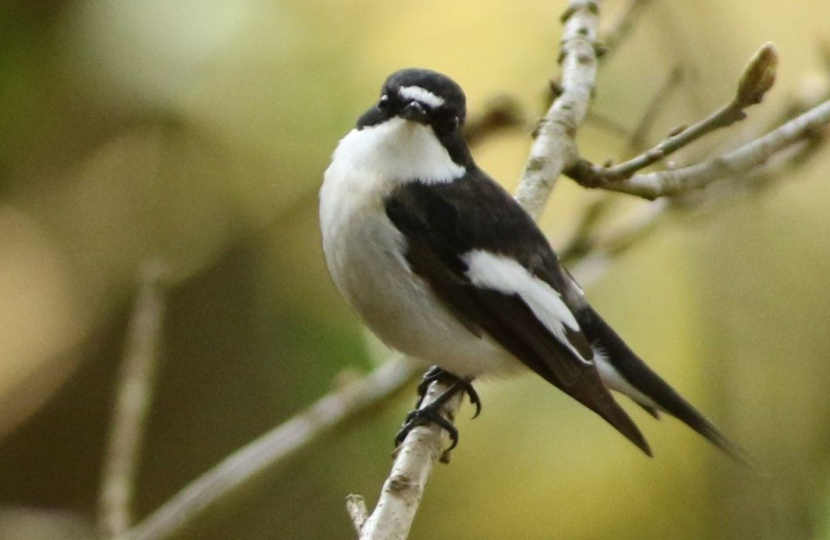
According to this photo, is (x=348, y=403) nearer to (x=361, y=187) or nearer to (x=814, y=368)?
(x=361, y=187)

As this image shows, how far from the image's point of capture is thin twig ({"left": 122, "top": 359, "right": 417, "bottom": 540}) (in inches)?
106

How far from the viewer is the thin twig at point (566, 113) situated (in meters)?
2.92

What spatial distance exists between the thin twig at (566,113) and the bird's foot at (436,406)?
473 millimetres

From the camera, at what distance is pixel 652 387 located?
302cm

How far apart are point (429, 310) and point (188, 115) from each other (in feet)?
6.19

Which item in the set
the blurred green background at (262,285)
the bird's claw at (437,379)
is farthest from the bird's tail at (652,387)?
the blurred green background at (262,285)

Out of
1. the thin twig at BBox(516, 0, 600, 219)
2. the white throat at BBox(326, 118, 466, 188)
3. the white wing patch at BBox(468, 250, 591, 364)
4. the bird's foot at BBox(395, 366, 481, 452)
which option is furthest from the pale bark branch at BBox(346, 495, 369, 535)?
the thin twig at BBox(516, 0, 600, 219)

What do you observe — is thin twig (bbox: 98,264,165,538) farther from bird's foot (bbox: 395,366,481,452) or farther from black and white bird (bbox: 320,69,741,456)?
bird's foot (bbox: 395,366,481,452)

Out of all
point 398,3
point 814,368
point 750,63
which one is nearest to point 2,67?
point 398,3

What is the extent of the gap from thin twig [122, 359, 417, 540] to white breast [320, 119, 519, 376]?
247 millimetres

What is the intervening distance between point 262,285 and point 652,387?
1853 mm

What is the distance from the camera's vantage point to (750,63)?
2414mm

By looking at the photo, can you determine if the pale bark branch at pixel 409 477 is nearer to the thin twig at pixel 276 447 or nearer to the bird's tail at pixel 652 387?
the thin twig at pixel 276 447

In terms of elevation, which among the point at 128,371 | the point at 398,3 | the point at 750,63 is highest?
the point at 398,3
